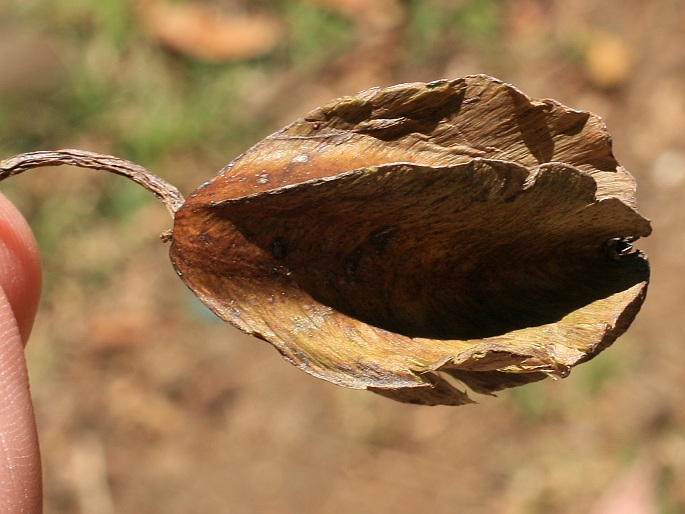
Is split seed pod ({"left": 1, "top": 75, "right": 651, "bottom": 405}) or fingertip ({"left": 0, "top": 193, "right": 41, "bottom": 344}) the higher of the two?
fingertip ({"left": 0, "top": 193, "right": 41, "bottom": 344})

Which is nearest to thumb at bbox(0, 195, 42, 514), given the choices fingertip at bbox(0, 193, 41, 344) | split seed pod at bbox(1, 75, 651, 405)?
fingertip at bbox(0, 193, 41, 344)

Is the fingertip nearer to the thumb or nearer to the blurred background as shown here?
the thumb

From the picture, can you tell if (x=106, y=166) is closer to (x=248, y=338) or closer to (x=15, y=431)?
(x=15, y=431)

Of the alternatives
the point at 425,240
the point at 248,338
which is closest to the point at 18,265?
the point at 425,240

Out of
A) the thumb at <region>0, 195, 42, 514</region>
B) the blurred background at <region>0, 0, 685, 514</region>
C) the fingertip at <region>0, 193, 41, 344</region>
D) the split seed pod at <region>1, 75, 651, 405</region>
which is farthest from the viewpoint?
the blurred background at <region>0, 0, 685, 514</region>

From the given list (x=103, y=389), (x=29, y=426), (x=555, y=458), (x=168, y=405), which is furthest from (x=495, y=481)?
(x=29, y=426)

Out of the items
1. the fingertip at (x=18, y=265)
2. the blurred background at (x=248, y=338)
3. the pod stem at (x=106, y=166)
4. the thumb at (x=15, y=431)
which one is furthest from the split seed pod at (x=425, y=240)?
the blurred background at (x=248, y=338)
